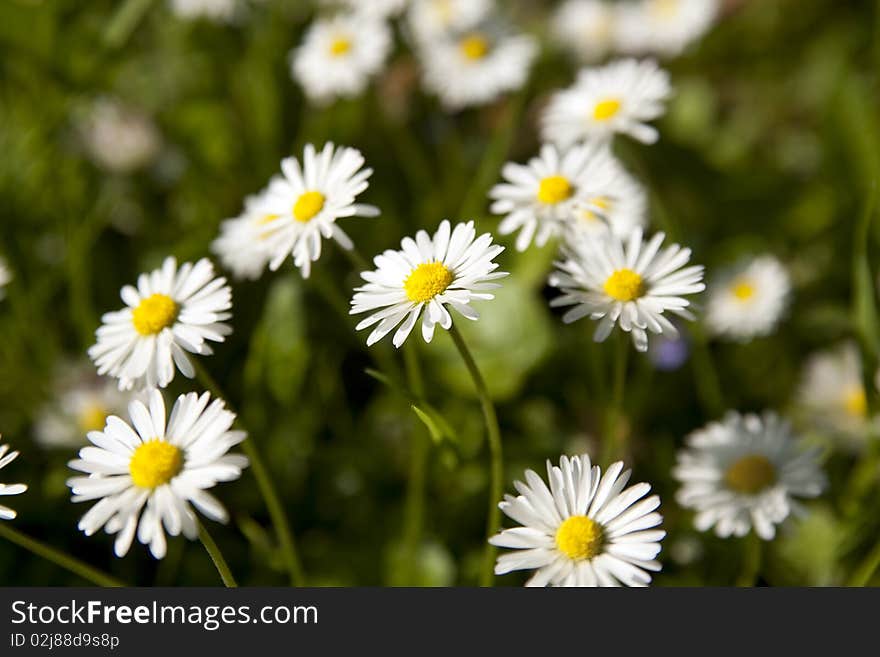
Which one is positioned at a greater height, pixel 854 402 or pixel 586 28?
pixel 586 28

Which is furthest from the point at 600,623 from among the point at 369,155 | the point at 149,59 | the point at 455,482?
the point at 149,59

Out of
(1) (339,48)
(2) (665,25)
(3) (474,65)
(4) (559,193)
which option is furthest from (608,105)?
(2) (665,25)

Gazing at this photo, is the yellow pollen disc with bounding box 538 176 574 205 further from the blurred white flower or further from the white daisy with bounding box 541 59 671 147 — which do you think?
the blurred white flower

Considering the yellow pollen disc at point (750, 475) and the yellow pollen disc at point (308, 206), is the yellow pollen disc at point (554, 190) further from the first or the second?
the yellow pollen disc at point (750, 475)

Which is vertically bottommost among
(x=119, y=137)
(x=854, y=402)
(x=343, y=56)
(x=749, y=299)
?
(x=854, y=402)

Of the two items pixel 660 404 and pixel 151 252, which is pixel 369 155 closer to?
pixel 151 252

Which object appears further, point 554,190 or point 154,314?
point 554,190

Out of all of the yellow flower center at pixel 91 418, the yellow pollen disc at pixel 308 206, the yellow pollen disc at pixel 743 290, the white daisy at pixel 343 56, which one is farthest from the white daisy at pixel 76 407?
the yellow pollen disc at pixel 743 290

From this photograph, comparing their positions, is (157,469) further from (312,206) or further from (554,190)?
(554,190)
